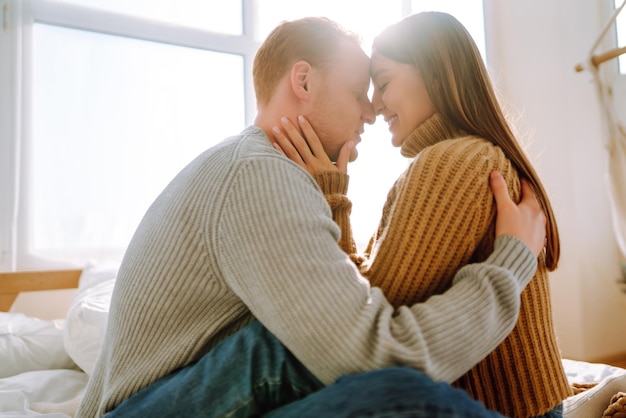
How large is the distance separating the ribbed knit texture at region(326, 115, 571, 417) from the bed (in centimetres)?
38

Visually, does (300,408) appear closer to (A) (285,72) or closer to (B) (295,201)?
(B) (295,201)

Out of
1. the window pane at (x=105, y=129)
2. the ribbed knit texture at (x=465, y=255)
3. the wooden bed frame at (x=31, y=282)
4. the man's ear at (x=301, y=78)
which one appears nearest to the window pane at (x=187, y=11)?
the window pane at (x=105, y=129)

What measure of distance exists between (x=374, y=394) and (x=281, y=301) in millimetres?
162

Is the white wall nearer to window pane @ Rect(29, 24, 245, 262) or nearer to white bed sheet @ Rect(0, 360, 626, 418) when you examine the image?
white bed sheet @ Rect(0, 360, 626, 418)

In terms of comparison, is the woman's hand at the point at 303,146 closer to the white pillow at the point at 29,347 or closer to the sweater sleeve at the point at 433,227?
the sweater sleeve at the point at 433,227

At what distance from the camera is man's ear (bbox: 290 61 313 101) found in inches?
43.1

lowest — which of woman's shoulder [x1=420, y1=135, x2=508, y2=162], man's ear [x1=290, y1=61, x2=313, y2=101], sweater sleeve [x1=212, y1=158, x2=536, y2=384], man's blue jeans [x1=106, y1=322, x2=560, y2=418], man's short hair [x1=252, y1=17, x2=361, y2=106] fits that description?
man's blue jeans [x1=106, y1=322, x2=560, y2=418]

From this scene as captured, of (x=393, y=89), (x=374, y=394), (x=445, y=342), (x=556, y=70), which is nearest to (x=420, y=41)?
(x=393, y=89)

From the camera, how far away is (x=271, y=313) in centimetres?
66

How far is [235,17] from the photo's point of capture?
255cm

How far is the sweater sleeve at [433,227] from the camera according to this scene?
800mm

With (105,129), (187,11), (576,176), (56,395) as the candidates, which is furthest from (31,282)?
(576,176)

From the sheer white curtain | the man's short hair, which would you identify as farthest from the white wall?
the man's short hair

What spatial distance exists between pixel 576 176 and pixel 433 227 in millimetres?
2407
